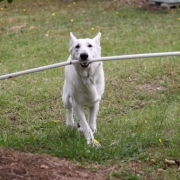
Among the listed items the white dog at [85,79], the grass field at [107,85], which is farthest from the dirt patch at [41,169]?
the white dog at [85,79]

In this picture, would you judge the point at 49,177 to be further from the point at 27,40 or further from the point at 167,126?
the point at 27,40

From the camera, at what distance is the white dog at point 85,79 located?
560 centimetres

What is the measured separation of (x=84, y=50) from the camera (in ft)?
18.1

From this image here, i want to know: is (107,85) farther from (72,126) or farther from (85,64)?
(85,64)

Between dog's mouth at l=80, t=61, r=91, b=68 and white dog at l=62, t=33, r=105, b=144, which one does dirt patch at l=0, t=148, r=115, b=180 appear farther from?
dog's mouth at l=80, t=61, r=91, b=68

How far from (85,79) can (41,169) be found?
1.37 metres

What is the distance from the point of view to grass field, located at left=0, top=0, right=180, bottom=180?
5637mm

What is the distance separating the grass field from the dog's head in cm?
91

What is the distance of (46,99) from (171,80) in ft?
7.29

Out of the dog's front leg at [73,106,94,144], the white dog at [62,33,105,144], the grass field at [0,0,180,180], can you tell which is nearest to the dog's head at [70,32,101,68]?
the white dog at [62,33,105,144]

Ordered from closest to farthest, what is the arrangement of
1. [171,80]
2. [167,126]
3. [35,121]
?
1. [167,126]
2. [35,121]
3. [171,80]

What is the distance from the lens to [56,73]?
9266mm

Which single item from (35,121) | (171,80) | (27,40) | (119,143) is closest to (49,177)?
(119,143)

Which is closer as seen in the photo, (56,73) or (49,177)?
(49,177)
